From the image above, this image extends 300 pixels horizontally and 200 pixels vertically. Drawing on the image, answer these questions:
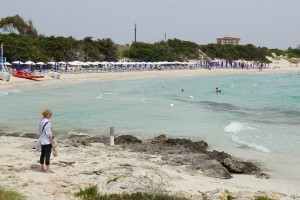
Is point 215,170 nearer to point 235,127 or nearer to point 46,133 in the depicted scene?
point 46,133

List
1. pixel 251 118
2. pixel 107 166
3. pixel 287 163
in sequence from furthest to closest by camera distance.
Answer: pixel 251 118, pixel 287 163, pixel 107 166

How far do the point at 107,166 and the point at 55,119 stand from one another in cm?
1199

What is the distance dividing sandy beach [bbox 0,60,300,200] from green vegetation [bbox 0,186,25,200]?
0.31 meters

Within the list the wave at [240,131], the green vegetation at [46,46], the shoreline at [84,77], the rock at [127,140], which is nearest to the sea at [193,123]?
the wave at [240,131]

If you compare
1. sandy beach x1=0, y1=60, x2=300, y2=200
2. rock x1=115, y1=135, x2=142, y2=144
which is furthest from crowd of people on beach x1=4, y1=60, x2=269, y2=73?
sandy beach x1=0, y1=60, x2=300, y2=200

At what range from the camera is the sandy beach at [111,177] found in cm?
898

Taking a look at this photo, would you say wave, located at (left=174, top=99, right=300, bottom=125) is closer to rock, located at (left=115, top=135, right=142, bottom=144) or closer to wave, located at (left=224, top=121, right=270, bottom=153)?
wave, located at (left=224, top=121, right=270, bottom=153)

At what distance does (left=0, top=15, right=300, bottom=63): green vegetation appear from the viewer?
65438 mm

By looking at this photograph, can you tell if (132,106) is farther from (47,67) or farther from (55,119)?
(47,67)

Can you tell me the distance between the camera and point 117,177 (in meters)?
9.80

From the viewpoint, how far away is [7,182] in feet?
30.2

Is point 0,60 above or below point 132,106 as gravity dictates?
above

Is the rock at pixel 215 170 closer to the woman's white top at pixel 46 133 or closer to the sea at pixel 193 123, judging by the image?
the sea at pixel 193 123

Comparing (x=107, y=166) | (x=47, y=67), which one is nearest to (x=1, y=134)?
(x=107, y=166)
